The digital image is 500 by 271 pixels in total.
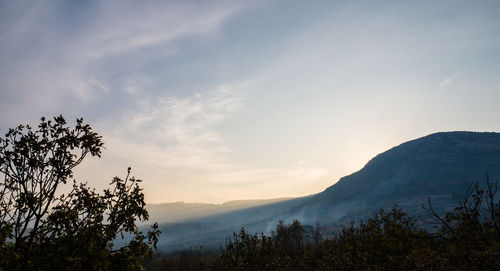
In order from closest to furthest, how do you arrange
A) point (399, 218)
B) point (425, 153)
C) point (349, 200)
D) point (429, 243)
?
point (429, 243) < point (399, 218) < point (349, 200) < point (425, 153)

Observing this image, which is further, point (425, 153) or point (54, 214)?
point (425, 153)

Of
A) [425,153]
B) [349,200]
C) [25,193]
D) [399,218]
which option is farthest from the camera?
[425,153]

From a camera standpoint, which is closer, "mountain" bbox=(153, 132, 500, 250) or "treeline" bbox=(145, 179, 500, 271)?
"treeline" bbox=(145, 179, 500, 271)

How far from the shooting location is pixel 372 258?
10734 millimetres

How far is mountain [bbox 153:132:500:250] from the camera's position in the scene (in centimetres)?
11644

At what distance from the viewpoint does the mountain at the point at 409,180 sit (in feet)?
382

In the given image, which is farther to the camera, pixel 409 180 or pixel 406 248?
pixel 409 180

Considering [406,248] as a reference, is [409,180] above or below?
below

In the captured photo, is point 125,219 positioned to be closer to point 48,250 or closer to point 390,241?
point 48,250

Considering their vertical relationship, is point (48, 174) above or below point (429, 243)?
above

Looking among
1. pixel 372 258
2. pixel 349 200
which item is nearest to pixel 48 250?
pixel 372 258

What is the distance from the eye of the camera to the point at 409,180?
135000mm

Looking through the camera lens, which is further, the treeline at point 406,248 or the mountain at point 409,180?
the mountain at point 409,180

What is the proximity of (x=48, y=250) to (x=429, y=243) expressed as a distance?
11.4m
